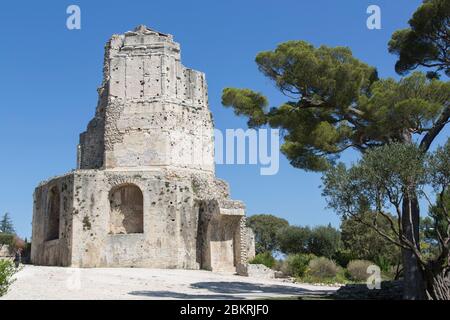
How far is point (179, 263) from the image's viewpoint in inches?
1054

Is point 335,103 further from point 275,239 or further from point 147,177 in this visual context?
point 275,239

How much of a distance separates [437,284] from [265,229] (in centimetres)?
3861

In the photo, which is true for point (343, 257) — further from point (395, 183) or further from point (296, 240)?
point (395, 183)

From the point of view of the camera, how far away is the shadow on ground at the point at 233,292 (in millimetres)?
16125

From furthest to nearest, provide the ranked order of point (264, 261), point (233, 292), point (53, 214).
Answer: point (53, 214)
point (264, 261)
point (233, 292)

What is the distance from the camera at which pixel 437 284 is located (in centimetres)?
1539

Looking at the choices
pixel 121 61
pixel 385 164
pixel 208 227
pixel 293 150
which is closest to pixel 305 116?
pixel 293 150

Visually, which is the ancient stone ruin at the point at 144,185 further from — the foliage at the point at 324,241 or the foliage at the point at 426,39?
the foliage at the point at 426,39

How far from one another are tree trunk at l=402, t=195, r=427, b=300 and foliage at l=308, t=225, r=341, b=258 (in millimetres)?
23295

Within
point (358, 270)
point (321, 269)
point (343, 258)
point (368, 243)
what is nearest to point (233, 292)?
point (321, 269)

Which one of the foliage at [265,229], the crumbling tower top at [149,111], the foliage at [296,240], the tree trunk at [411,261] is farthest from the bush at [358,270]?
the foliage at [265,229]

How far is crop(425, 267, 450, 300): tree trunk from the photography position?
602 inches
